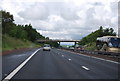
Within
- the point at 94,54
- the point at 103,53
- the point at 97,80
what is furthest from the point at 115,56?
the point at 97,80

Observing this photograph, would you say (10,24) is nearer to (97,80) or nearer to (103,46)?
(103,46)

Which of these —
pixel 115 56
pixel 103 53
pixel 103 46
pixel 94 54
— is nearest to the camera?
pixel 115 56

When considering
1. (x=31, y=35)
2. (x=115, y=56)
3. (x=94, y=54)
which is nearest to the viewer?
(x=115, y=56)

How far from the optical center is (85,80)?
1115 centimetres

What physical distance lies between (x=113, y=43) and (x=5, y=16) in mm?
32080

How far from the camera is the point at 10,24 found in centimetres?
6612

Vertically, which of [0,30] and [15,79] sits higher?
[0,30]

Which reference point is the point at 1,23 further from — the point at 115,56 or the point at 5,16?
the point at 115,56

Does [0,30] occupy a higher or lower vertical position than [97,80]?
higher

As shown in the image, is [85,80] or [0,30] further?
[0,30]

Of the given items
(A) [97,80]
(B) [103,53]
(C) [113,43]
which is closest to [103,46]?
(C) [113,43]

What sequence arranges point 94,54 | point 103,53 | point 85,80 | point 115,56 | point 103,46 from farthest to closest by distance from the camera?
point 103,46
point 94,54
point 103,53
point 115,56
point 85,80

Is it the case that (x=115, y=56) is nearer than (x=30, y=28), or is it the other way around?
(x=115, y=56)

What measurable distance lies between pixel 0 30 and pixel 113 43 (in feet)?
102
